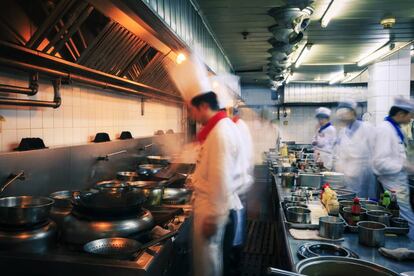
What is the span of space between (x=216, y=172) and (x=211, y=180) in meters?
0.07

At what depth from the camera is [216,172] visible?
254 centimetres

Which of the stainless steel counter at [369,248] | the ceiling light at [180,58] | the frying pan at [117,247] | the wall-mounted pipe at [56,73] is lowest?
the stainless steel counter at [369,248]

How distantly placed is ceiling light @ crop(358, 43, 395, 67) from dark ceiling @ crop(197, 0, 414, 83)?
107 mm

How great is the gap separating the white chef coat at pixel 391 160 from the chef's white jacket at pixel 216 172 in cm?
235

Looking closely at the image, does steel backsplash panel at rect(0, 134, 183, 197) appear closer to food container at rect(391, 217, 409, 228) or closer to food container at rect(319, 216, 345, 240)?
food container at rect(319, 216, 345, 240)

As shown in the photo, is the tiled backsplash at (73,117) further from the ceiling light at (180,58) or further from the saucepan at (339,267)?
the saucepan at (339,267)

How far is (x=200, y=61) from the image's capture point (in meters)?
4.12

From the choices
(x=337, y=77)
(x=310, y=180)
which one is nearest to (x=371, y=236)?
(x=310, y=180)

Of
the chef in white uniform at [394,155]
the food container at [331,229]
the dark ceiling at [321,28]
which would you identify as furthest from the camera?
the chef in white uniform at [394,155]

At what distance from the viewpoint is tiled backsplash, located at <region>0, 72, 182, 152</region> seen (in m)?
2.44

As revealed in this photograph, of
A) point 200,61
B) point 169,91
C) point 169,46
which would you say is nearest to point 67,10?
point 169,46

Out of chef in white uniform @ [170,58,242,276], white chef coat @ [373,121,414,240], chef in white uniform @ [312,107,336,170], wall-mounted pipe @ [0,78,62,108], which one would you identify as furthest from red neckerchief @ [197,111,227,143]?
chef in white uniform @ [312,107,336,170]

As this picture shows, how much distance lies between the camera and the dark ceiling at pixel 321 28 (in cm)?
405

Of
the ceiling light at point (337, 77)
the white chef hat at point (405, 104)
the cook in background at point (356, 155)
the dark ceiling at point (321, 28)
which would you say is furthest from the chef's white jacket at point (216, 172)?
the ceiling light at point (337, 77)
